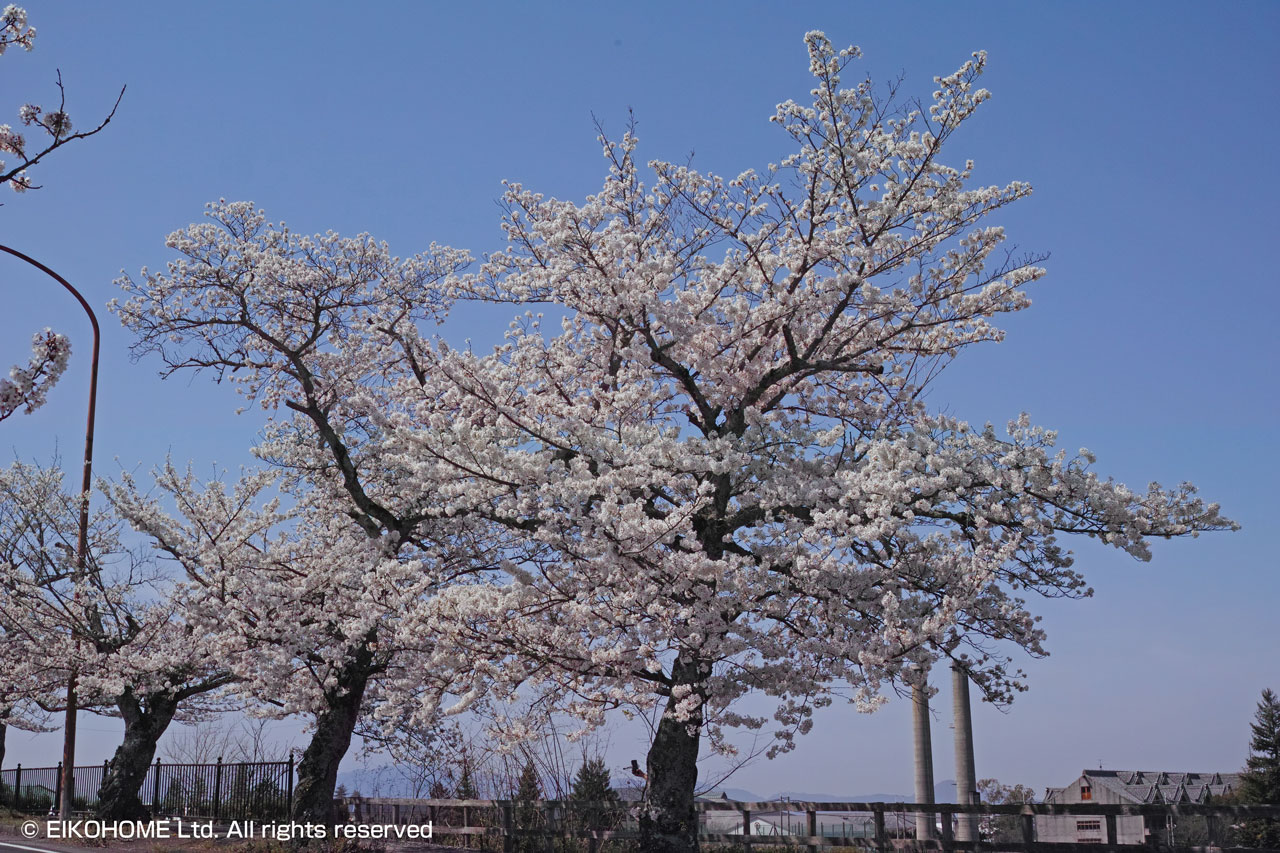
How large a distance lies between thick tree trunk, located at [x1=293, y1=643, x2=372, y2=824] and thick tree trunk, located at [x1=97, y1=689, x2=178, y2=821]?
5853 millimetres

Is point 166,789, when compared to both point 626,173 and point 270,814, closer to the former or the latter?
point 270,814

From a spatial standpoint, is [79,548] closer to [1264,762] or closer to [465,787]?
[465,787]

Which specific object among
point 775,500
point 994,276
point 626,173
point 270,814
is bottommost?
point 270,814

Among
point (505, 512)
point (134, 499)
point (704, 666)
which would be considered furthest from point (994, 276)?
point (134, 499)

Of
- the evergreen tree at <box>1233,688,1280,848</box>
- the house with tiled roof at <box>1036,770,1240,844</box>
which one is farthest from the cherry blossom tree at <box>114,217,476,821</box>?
the house with tiled roof at <box>1036,770,1240,844</box>

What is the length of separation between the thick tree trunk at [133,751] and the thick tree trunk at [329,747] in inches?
230

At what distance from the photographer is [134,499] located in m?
18.3

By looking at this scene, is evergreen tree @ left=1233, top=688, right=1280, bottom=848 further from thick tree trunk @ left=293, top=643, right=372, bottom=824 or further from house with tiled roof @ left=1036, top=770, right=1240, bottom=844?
thick tree trunk @ left=293, top=643, right=372, bottom=824

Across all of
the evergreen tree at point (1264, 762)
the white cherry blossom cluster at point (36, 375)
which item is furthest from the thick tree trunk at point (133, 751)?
the evergreen tree at point (1264, 762)

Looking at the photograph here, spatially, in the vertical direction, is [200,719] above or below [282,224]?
below

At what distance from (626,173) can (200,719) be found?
61.5 ft

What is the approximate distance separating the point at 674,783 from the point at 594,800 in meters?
4.65

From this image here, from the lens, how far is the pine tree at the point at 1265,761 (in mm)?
39250

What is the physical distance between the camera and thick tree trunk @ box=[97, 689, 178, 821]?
21.0 m
